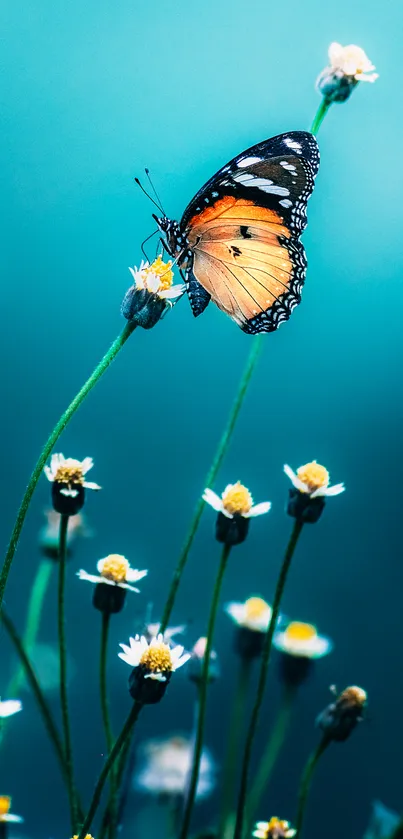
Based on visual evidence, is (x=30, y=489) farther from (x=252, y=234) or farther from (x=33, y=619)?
(x=252, y=234)

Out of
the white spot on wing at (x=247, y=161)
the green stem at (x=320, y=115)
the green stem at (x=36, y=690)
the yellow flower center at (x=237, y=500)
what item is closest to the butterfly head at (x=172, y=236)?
the white spot on wing at (x=247, y=161)

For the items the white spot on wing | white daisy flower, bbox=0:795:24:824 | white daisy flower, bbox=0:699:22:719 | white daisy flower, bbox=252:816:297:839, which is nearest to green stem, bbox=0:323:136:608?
white daisy flower, bbox=0:699:22:719

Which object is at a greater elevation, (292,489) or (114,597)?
(292,489)

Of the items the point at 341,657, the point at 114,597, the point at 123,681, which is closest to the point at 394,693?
the point at 341,657

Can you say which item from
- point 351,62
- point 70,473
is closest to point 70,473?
point 70,473

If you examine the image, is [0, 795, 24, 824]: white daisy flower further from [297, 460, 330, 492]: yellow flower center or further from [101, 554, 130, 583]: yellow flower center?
[297, 460, 330, 492]: yellow flower center

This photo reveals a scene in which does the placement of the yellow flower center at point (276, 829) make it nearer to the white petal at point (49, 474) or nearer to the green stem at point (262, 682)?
the green stem at point (262, 682)

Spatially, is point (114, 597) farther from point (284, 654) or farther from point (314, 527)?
point (314, 527)
